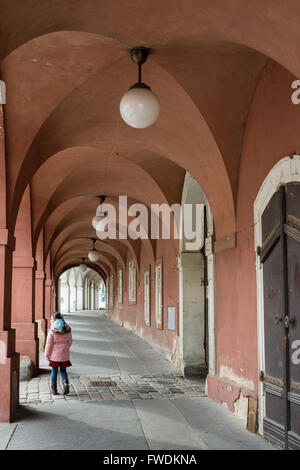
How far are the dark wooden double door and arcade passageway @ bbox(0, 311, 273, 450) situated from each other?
43 centimetres

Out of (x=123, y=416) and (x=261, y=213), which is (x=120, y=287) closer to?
(x=123, y=416)

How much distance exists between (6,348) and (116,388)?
266cm

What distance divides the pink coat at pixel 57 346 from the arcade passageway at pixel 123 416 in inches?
23.3

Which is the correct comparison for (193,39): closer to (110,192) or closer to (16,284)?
(16,284)

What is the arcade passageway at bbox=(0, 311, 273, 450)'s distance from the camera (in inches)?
209

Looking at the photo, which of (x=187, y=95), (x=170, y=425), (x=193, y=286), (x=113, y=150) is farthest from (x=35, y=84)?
(x=193, y=286)

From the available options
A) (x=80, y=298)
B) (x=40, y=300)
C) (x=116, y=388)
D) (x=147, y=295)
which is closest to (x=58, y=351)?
(x=116, y=388)

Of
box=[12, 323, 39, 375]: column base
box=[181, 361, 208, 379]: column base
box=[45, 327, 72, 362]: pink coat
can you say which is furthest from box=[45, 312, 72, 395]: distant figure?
box=[181, 361, 208, 379]: column base

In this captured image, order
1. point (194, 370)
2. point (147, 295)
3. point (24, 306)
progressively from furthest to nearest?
A: point (147, 295)
point (24, 306)
point (194, 370)

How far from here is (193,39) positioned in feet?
18.3

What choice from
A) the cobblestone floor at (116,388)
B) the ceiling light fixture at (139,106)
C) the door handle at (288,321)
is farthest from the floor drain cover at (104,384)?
the ceiling light fixture at (139,106)

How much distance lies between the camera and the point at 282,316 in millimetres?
5242

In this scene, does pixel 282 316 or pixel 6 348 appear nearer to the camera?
pixel 282 316

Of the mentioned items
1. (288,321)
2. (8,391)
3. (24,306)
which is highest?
(288,321)
